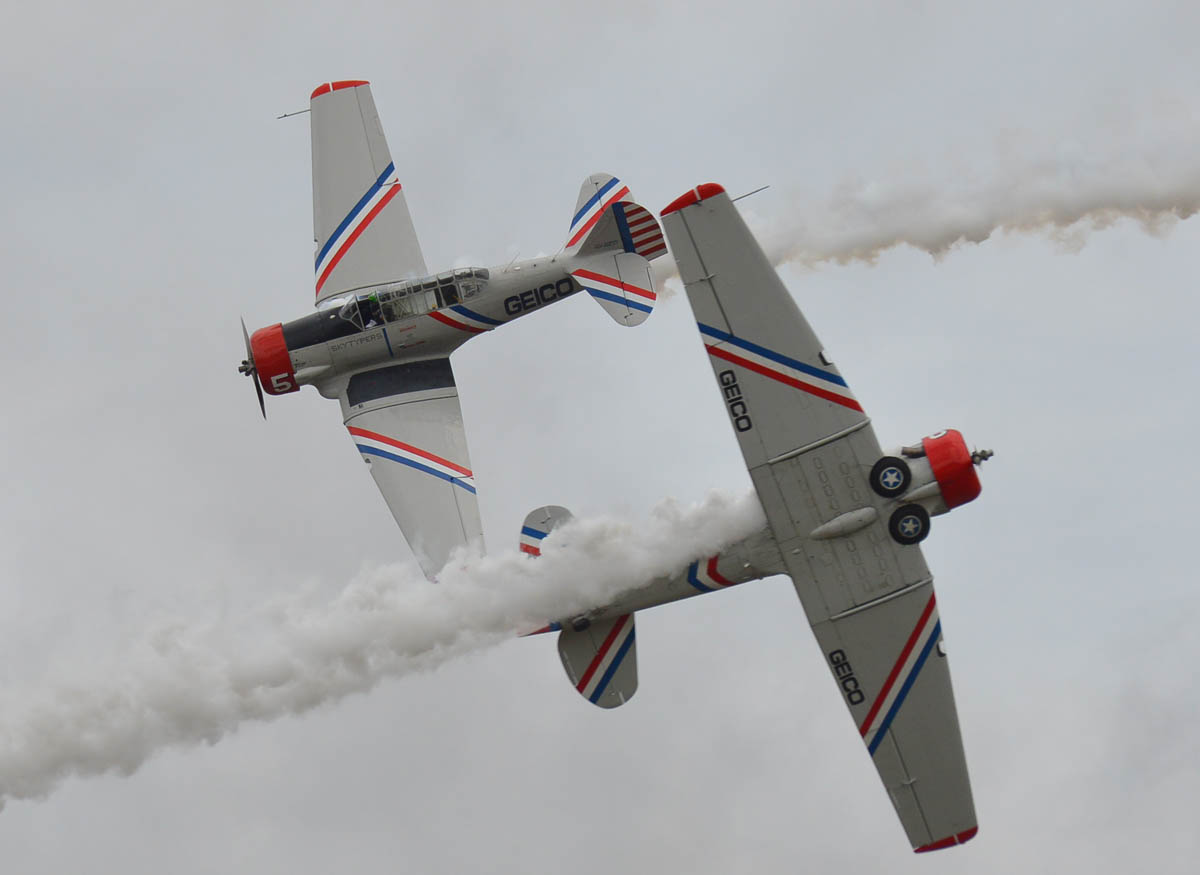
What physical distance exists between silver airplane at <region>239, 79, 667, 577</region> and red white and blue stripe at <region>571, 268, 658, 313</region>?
0.01 m

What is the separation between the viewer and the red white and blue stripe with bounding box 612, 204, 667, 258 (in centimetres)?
2692

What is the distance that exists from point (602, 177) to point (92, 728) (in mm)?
10261

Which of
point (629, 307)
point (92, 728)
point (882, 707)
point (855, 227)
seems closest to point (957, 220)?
point (855, 227)

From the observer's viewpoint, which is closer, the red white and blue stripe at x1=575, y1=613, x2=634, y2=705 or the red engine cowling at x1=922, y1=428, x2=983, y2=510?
the red engine cowling at x1=922, y1=428, x2=983, y2=510

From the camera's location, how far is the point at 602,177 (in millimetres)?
27281

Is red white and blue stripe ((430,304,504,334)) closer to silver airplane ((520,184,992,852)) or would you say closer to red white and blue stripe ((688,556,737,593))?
silver airplane ((520,184,992,852))

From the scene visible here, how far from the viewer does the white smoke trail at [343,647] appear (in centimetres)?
2295

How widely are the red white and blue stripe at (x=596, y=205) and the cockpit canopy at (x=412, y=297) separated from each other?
1.47 meters

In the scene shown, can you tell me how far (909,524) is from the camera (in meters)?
22.1

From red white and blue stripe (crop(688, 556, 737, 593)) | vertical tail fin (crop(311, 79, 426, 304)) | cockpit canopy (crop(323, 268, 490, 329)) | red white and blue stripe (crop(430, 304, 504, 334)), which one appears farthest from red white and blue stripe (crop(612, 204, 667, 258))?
red white and blue stripe (crop(688, 556, 737, 593))

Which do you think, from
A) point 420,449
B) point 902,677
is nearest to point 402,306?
point 420,449

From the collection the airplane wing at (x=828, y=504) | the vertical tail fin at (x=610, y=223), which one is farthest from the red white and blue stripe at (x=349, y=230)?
A: the airplane wing at (x=828, y=504)

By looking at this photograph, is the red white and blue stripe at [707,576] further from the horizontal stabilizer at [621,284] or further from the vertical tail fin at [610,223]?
the vertical tail fin at [610,223]

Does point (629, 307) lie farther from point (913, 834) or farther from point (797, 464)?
point (913, 834)
